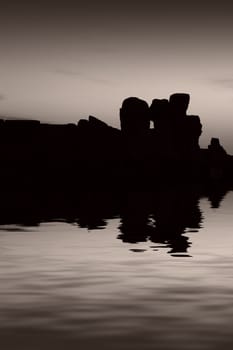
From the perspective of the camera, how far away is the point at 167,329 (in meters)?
14.9

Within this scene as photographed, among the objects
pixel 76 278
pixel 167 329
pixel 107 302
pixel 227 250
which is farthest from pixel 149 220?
pixel 167 329

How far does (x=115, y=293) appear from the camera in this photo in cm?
1980

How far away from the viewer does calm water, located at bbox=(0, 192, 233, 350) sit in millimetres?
14164

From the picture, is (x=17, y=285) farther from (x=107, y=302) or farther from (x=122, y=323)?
(x=122, y=323)

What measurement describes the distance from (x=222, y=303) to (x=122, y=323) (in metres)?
3.43

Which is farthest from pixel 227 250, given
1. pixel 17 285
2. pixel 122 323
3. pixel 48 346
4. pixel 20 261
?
pixel 48 346

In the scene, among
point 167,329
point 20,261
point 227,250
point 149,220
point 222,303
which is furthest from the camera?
point 149,220

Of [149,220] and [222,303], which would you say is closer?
[222,303]

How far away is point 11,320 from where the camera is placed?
15734 mm

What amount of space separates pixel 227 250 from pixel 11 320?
17.1 metres

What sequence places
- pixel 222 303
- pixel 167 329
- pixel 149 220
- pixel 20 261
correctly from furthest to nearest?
1. pixel 149 220
2. pixel 20 261
3. pixel 222 303
4. pixel 167 329

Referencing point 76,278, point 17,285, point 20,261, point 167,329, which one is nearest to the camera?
point 167,329

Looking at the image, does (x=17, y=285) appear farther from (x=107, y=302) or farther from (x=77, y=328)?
(x=77, y=328)

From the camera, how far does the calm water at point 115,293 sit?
558 inches
